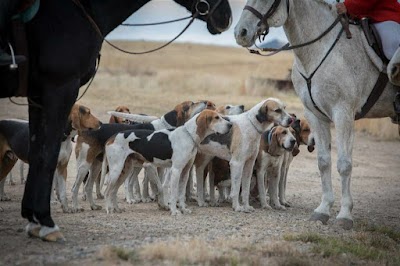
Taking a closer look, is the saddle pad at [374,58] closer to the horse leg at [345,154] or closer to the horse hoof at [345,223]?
the horse leg at [345,154]

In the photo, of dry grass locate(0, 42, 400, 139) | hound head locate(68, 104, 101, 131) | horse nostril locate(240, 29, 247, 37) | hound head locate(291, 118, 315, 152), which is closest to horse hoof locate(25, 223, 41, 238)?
horse nostril locate(240, 29, 247, 37)

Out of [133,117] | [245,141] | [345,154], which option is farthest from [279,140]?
[345,154]

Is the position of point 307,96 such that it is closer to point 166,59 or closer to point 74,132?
point 74,132

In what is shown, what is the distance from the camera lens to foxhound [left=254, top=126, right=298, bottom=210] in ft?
49.0

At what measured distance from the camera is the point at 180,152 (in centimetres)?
1377

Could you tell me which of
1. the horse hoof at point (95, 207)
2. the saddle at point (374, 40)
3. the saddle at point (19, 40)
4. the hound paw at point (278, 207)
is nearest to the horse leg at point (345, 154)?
the saddle at point (374, 40)

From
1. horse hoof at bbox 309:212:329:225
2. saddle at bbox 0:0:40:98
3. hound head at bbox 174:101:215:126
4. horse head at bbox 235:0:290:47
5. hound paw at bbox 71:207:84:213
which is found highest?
horse head at bbox 235:0:290:47

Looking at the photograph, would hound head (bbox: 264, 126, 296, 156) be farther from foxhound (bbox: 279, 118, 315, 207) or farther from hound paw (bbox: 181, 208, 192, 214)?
hound paw (bbox: 181, 208, 192, 214)

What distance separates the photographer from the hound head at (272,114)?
14.6m

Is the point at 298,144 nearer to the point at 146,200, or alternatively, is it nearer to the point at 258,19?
the point at 146,200

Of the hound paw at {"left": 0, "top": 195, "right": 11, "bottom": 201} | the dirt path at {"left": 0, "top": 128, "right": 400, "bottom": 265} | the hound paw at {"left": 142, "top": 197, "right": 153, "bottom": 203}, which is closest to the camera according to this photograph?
the dirt path at {"left": 0, "top": 128, "right": 400, "bottom": 265}

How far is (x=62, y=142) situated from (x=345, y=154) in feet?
13.3

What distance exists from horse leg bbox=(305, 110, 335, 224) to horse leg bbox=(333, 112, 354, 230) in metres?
0.45

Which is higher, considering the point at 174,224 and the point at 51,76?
the point at 51,76
